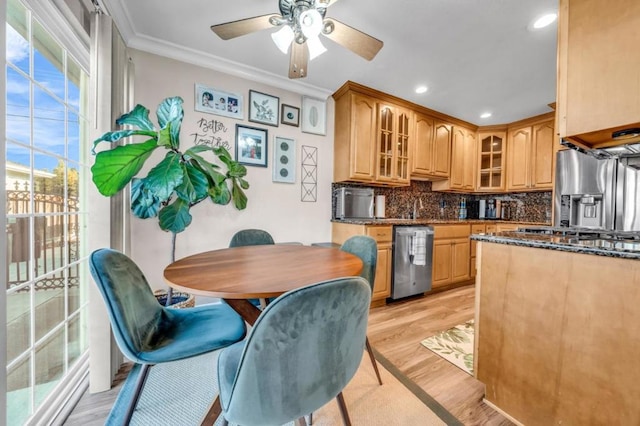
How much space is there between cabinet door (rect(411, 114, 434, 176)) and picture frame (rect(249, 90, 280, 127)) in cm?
188

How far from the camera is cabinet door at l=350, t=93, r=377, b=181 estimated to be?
284cm

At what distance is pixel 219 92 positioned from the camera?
7.93 feet

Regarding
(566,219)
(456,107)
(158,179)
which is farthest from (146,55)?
(566,219)

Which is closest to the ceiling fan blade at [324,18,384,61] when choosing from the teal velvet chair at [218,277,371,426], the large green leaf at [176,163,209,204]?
the large green leaf at [176,163,209,204]

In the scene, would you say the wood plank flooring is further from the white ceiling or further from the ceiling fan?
the white ceiling

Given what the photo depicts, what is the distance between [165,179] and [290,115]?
1.74 m

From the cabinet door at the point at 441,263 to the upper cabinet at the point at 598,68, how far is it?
2.14 meters

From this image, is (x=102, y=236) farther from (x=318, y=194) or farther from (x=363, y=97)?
(x=363, y=97)

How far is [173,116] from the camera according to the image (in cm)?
150

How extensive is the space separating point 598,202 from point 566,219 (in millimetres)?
283

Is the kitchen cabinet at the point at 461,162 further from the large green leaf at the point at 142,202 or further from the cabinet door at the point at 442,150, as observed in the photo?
the large green leaf at the point at 142,202

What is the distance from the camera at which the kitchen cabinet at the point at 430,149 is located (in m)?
3.33

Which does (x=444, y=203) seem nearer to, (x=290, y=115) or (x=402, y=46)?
(x=402, y=46)

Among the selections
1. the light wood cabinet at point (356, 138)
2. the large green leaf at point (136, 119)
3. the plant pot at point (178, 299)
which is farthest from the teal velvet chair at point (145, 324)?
the light wood cabinet at point (356, 138)
